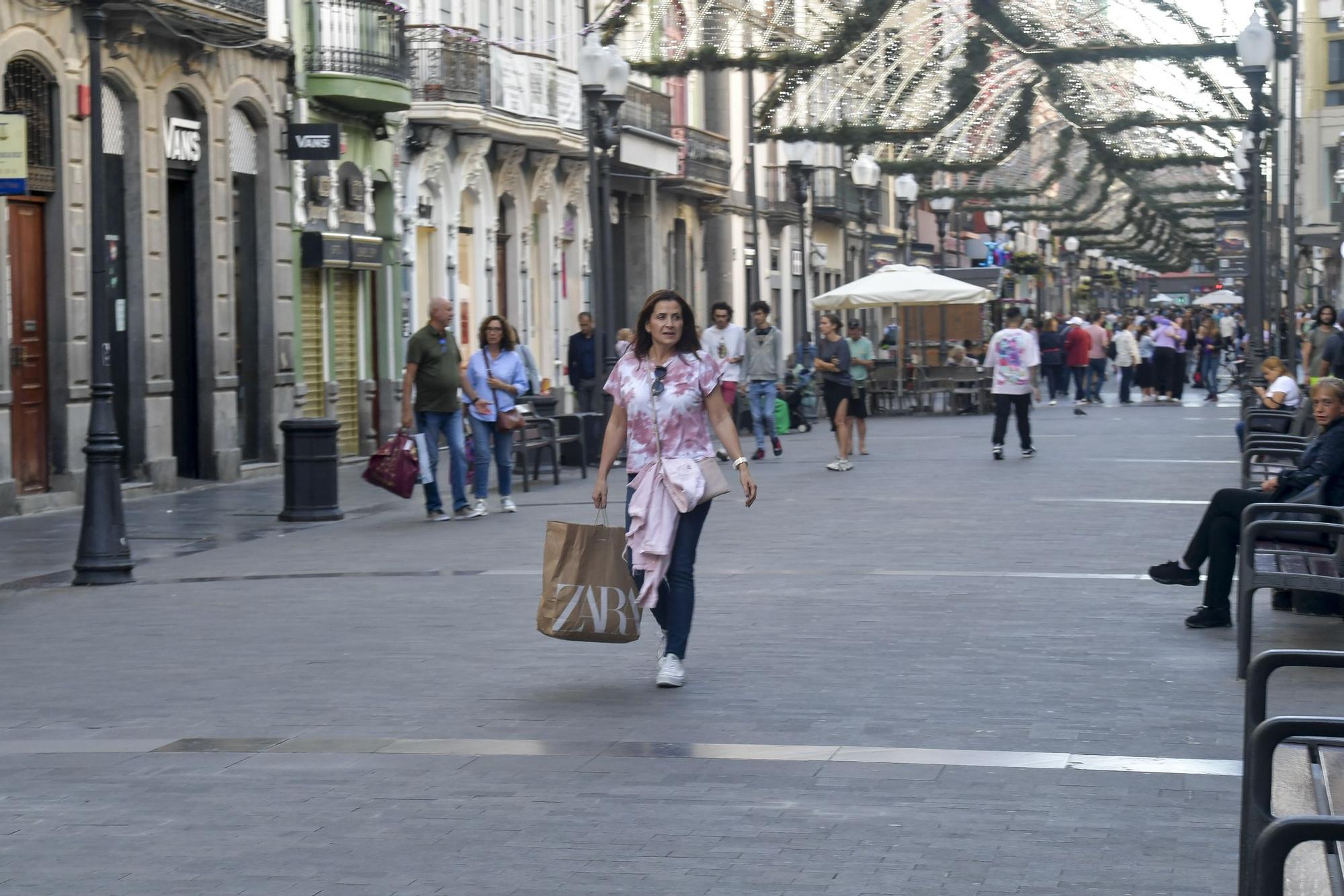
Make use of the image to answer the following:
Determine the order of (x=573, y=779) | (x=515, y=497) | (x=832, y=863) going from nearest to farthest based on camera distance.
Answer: (x=832, y=863) → (x=573, y=779) → (x=515, y=497)

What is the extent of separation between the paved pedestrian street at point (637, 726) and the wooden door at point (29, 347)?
15.6 ft

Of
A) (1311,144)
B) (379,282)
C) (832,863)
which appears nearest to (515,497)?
(379,282)

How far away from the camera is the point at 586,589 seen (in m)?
8.43

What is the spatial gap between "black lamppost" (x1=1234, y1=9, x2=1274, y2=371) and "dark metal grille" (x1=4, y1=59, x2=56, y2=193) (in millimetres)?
12646

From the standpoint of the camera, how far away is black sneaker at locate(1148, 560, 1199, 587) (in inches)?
412

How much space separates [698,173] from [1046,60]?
21945 mm

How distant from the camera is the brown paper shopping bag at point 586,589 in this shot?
27.6 feet

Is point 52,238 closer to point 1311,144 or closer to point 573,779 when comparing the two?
point 573,779

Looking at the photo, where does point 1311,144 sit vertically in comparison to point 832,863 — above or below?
above

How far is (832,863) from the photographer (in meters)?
5.48

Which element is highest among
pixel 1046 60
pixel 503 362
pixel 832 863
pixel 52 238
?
pixel 1046 60

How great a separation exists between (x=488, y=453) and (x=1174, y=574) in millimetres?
7988

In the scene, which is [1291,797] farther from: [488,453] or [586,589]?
[488,453]

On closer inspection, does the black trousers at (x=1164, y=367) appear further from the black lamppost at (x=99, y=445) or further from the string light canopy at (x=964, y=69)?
the black lamppost at (x=99, y=445)
